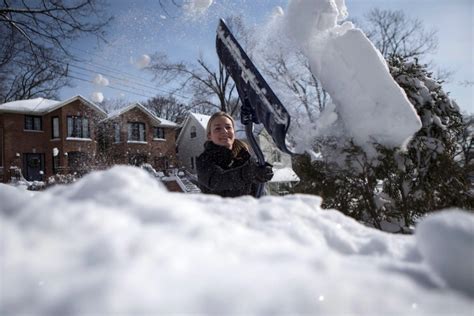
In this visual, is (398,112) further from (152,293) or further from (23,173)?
(23,173)

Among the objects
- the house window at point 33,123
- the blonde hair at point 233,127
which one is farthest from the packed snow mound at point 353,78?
the house window at point 33,123

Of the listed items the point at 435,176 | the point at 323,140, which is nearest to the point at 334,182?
the point at 323,140

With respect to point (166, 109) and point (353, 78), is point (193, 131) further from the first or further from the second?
point (353, 78)

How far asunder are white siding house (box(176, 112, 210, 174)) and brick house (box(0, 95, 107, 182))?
8651 millimetres

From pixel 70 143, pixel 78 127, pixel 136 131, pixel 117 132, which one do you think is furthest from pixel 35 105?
pixel 136 131

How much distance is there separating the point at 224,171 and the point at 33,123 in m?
25.0

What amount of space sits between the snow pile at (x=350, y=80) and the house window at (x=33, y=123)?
2476 centimetres

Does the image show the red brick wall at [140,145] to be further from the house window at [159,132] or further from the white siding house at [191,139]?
the white siding house at [191,139]

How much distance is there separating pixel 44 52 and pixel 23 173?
17120 millimetres

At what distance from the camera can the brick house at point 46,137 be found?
21453mm

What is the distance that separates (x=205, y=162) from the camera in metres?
3.02

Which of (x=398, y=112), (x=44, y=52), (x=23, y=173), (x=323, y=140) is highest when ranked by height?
(x=44, y=52)

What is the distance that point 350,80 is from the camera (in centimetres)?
305

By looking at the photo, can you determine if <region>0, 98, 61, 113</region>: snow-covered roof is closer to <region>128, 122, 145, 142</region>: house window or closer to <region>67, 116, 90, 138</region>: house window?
<region>67, 116, 90, 138</region>: house window
